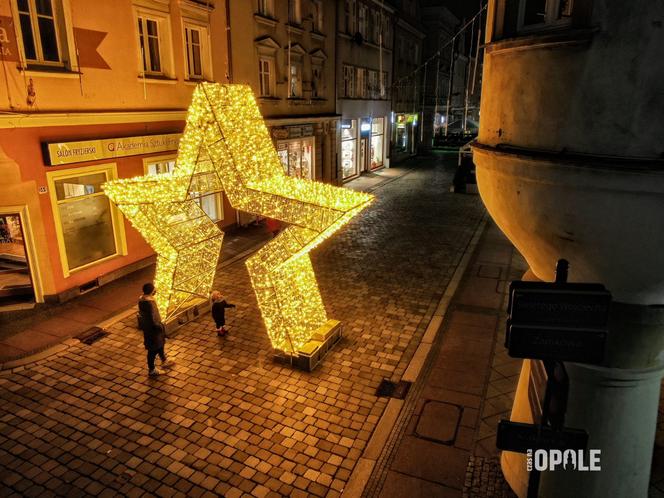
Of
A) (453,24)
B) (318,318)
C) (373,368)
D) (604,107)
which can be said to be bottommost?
(373,368)

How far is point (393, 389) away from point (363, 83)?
2593 cm

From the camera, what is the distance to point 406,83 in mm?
39719

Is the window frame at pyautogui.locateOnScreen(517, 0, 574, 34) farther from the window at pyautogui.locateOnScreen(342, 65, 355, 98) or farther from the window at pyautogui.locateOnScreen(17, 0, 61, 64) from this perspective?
the window at pyautogui.locateOnScreen(342, 65, 355, 98)

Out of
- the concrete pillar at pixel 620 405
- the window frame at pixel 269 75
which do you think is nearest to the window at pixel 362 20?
the window frame at pixel 269 75

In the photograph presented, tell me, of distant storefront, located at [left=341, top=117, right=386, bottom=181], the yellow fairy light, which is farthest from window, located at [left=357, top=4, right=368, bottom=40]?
the yellow fairy light

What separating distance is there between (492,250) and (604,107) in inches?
482

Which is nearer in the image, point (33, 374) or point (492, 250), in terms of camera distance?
point (33, 374)

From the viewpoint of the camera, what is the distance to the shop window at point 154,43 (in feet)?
40.0

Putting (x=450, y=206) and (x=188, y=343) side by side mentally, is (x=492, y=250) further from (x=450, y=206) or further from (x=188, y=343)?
(x=188, y=343)

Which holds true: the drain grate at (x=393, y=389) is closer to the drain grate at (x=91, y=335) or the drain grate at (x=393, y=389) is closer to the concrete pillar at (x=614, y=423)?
the concrete pillar at (x=614, y=423)

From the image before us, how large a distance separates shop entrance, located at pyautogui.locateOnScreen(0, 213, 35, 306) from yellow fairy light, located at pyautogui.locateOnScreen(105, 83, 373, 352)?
14.1 ft

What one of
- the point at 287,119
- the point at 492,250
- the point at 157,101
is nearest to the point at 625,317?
the point at 492,250

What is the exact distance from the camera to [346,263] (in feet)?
44.3

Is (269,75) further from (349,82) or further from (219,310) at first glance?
(219,310)
